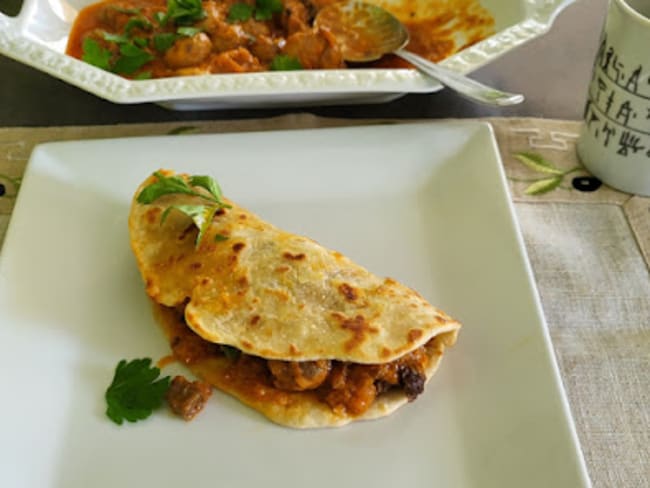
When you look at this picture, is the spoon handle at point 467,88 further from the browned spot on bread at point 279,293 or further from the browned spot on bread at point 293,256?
the browned spot on bread at point 279,293

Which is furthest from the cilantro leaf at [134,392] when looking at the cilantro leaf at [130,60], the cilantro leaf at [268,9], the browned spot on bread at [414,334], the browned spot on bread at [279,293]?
the cilantro leaf at [268,9]

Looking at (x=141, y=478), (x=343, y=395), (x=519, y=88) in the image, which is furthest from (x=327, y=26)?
(x=141, y=478)

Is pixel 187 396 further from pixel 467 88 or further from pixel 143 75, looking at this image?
pixel 143 75

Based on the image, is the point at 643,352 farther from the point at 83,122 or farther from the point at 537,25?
the point at 83,122

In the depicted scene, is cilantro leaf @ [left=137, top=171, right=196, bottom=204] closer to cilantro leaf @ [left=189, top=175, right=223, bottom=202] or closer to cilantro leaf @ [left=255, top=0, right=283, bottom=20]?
cilantro leaf @ [left=189, top=175, right=223, bottom=202]

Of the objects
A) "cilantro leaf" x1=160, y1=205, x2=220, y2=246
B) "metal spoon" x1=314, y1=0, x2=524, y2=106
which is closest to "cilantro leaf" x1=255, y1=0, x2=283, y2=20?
"metal spoon" x1=314, y1=0, x2=524, y2=106
